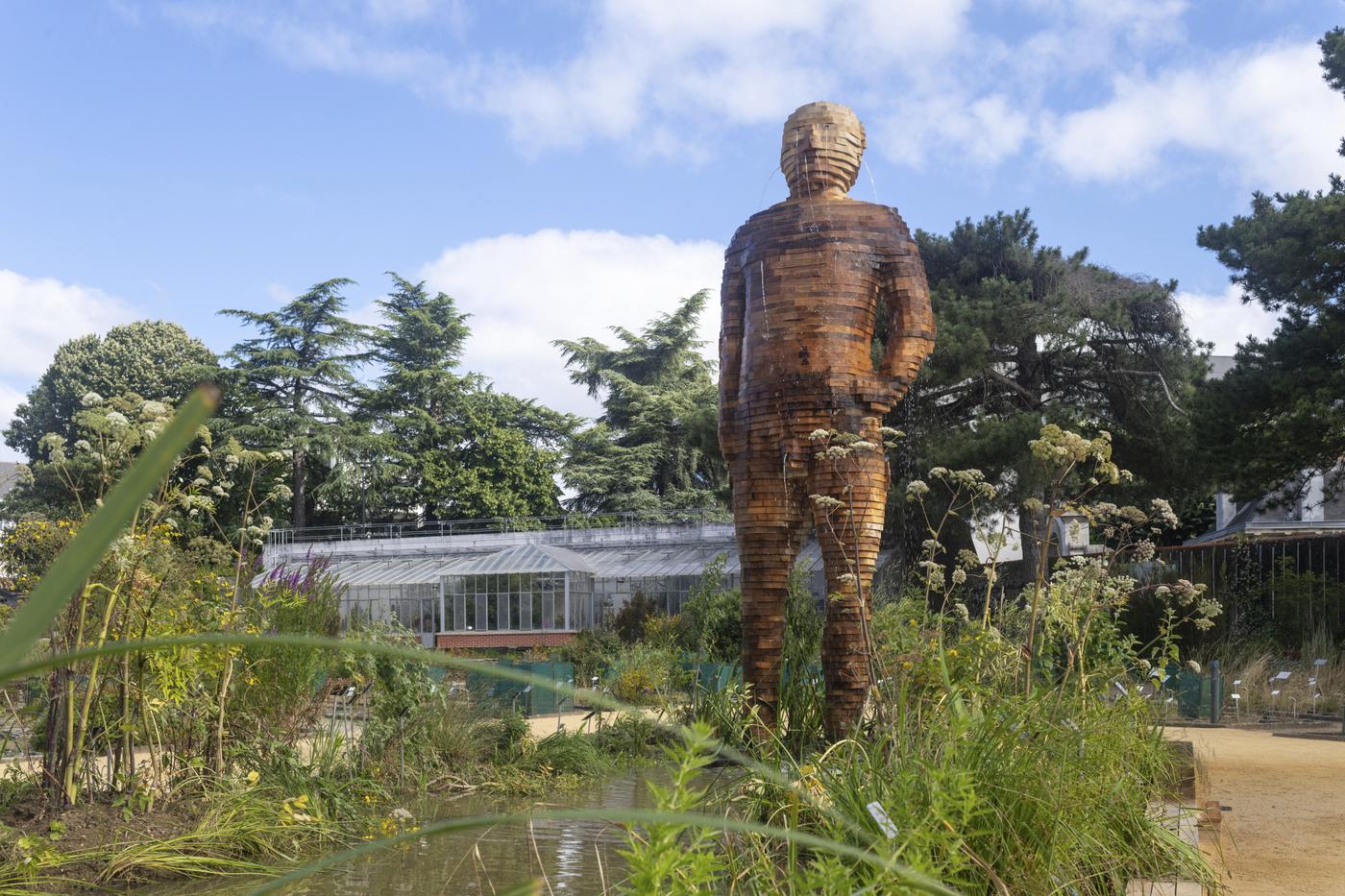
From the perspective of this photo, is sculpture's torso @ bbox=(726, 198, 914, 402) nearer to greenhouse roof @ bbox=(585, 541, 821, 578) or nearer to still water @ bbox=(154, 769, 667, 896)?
still water @ bbox=(154, 769, 667, 896)

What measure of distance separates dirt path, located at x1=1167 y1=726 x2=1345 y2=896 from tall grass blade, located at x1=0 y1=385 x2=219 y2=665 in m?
3.71

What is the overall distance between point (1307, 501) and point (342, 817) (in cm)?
2503

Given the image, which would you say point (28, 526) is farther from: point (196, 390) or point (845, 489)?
point (196, 390)

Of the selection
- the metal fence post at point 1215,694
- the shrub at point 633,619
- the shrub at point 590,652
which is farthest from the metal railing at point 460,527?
the metal fence post at point 1215,694

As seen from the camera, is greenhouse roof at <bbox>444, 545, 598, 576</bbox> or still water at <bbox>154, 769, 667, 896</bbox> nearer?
still water at <bbox>154, 769, 667, 896</bbox>

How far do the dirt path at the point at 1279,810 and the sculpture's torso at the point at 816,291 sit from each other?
7.35 ft

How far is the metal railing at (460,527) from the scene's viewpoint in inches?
1388

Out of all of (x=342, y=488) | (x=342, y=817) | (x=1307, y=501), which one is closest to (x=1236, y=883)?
(x=342, y=817)

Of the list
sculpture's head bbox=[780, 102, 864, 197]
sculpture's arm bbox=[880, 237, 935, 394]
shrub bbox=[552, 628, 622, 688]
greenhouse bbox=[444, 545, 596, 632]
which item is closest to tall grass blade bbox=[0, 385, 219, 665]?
sculpture's arm bbox=[880, 237, 935, 394]

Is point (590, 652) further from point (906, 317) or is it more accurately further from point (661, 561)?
point (661, 561)

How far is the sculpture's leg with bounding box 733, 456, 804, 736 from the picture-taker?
5.02 m

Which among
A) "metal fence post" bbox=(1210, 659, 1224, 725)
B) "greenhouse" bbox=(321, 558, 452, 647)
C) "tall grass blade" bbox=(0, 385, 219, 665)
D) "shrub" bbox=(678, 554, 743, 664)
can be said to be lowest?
"greenhouse" bbox=(321, 558, 452, 647)

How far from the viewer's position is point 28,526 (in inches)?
229

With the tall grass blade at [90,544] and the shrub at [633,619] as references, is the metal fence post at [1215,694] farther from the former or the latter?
the shrub at [633,619]
